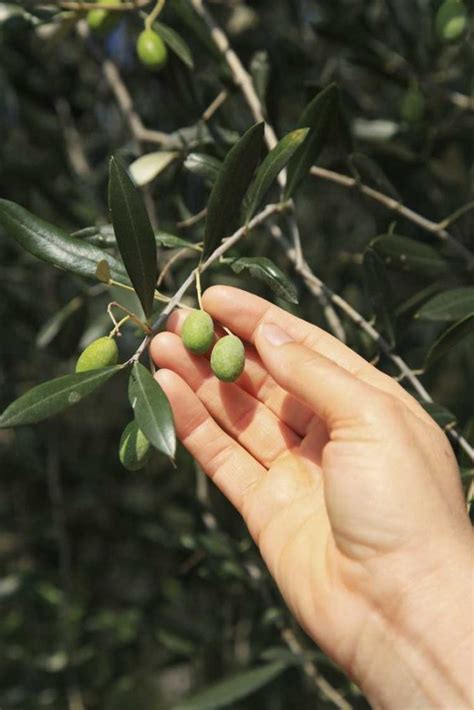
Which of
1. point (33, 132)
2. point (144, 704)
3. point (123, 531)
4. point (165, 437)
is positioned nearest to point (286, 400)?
point (165, 437)

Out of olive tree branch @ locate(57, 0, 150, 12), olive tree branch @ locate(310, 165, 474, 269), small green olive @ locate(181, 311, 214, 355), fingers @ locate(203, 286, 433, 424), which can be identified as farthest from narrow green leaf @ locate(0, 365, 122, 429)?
olive tree branch @ locate(57, 0, 150, 12)

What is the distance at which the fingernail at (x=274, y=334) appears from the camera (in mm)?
1521

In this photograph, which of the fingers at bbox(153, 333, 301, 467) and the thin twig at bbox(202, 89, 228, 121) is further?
the thin twig at bbox(202, 89, 228, 121)

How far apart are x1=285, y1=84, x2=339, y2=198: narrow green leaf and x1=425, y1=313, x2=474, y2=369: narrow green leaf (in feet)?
1.40

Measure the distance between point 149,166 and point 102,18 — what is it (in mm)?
363

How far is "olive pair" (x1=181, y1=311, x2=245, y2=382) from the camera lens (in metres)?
1.40

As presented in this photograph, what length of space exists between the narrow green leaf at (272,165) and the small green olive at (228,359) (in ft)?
1.03

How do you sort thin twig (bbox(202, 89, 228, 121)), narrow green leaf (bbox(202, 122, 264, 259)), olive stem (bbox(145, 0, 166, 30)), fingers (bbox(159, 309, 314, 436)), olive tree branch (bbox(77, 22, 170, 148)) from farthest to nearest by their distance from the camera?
olive tree branch (bbox(77, 22, 170, 148)) → thin twig (bbox(202, 89, 228, 121)) → olive stem (bbox(145, 0, 166, 30)) → fingers (bbox(159, 309, 314, 436)) → narrow green leaf (bbox(202, 122, 264, 259))

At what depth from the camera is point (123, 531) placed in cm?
332

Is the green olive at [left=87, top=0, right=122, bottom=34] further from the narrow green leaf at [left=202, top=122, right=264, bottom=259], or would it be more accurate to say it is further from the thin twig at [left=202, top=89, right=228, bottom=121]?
the narrow green leaf at [left=202, top=122, right=264, bottom=259]

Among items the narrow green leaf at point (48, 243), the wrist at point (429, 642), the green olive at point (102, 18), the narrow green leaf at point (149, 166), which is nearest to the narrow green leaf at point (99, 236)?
the narrow green leaf at point (48, 243)

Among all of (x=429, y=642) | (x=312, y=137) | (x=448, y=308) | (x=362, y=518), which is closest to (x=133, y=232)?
(x=312, y=137)

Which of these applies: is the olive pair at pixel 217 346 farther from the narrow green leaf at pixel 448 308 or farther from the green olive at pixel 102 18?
the green olive at pixel 102 18

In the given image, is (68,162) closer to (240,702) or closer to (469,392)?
(469,392)
